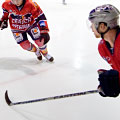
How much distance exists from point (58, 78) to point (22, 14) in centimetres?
65

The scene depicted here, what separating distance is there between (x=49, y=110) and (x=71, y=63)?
0.84 m

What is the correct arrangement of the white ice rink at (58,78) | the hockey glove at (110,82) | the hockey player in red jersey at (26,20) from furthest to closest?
the hockey player in red jersey at (26,20)
the white ice rink at (58,78)
the hockey glove at (110,82)

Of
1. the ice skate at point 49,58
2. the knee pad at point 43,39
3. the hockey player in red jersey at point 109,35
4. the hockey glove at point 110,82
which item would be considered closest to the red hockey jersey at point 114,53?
the hockey player in red jersey at point 109,35

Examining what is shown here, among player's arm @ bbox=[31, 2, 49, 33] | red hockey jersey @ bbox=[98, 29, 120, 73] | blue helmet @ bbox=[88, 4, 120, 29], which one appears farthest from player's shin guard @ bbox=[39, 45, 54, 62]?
blue helmet @ bbox=[88, 4, 120, 29]

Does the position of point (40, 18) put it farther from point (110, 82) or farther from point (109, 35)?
point (110, 82)

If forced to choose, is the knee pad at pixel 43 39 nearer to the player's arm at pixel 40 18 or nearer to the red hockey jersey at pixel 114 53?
the player's arm at pixel 40 18

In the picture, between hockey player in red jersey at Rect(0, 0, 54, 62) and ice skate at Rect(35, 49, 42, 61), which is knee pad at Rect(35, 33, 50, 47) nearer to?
hockey player in red jersey at Rect(0, 0, 54, 62)

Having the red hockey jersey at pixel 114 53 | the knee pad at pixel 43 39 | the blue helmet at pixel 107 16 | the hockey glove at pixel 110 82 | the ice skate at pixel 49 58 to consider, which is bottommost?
the ice skate at pixel 49 58

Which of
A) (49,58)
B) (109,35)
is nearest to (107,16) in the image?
(109,35)

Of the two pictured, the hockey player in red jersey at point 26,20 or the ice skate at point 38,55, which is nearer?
the hockey player in red jersey at point 26,20

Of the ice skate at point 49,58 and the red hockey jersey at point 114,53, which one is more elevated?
the red hockey jersey at point 114,53

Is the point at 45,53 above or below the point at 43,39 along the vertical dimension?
below

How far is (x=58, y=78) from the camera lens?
77.6 inches

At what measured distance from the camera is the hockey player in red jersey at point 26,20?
1987mm
